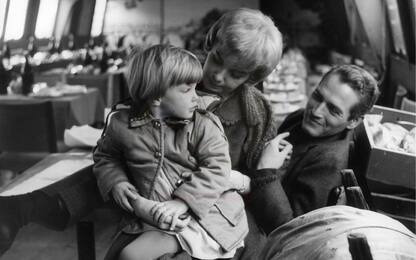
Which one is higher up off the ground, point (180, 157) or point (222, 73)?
point (222, 73)

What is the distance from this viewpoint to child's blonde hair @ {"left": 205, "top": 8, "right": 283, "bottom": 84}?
48.6 inches

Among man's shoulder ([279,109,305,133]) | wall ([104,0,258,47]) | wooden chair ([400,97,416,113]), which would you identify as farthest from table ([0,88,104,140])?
wooden chair ([400,97,416,113])

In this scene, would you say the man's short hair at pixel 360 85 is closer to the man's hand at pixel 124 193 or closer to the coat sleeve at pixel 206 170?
the coat sleeve at pixel 206 170

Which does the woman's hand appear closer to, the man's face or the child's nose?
the man's face

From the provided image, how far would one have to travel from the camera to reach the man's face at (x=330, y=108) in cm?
145

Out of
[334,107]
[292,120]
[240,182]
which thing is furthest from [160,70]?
[292,120]

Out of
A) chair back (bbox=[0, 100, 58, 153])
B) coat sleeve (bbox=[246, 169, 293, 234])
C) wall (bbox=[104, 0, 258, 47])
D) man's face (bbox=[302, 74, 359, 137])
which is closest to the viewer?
coat sleeve (bbox=[246, 169, 293, 234])

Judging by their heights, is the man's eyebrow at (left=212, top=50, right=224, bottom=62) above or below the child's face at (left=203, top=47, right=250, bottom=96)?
above

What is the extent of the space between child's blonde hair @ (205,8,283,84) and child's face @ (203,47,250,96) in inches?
0.7

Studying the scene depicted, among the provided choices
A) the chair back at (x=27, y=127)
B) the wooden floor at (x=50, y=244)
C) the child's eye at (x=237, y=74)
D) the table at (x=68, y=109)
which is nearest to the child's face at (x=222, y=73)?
the child's eye at (x=237, y=74)

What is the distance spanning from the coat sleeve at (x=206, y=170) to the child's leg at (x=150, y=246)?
0.30ft

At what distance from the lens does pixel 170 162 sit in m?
1.14

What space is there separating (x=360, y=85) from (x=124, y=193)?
0.79 m

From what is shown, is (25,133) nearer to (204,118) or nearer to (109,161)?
(109,161)
